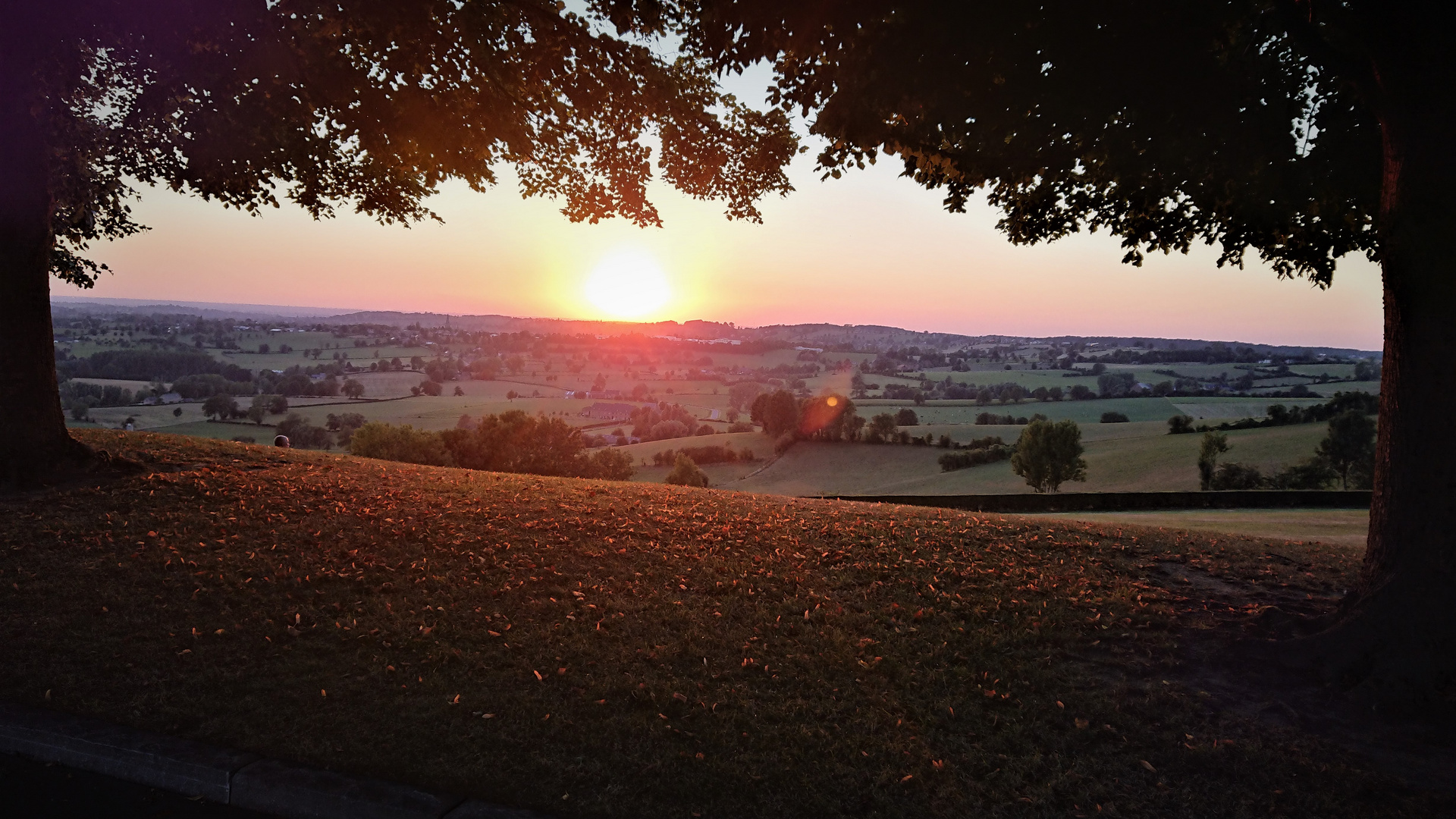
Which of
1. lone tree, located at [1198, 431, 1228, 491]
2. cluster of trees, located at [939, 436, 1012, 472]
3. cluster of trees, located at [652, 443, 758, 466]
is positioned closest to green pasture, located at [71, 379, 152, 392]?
cluster of trees, located at [652, 443, 758, 466]

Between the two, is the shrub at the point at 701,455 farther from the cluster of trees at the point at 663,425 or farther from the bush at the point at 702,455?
the cluster of trees at the point at 663,425

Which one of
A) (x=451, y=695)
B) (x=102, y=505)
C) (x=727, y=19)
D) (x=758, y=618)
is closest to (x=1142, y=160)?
(x=727, y=19)

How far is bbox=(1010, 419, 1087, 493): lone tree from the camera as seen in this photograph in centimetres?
4450

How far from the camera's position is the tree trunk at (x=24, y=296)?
875 cm

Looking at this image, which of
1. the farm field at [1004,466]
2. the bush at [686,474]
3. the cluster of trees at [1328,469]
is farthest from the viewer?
the bush at [686,474]

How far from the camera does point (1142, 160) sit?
6613 mm

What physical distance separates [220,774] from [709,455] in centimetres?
5332

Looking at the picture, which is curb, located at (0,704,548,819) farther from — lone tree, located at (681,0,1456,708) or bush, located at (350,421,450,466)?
bush, located at (350,421,450,466)

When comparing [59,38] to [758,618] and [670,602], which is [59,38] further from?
[758,618]

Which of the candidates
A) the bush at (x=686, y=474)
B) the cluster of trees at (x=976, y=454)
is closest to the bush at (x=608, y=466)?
the bush at (x=686, y=474)

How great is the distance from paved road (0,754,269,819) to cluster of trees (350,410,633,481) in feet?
106

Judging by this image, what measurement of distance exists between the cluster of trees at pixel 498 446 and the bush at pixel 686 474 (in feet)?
14.0

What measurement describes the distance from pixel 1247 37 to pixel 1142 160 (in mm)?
1814

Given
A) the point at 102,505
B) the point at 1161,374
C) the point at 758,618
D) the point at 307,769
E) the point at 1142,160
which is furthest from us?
the point at 1161,374
